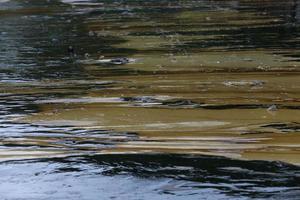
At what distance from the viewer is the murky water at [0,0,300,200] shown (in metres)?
4.16

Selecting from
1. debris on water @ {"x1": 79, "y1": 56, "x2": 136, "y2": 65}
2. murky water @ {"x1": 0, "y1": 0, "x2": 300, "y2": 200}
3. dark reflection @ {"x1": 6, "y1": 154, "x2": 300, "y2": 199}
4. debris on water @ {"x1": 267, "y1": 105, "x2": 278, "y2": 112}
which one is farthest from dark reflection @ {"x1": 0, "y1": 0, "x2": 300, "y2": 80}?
dark reflection @ {"x1": 6, "y1": 154, "x2": 300, "y2": 199}

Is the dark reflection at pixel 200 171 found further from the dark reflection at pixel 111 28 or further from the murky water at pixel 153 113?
the dark reflection at pixel 111 28

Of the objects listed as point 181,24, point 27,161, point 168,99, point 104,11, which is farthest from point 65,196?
point 104,11

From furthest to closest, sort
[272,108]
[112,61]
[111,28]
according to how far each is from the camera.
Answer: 1. [111,28]
2. [112,61]
3. [272,108]

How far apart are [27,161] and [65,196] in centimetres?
86

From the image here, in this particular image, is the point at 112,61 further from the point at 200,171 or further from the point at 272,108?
the point at 200,171

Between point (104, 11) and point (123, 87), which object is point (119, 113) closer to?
point (123, 87)

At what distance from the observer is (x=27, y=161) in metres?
4.71

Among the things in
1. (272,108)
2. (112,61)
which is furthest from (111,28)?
(272,108)

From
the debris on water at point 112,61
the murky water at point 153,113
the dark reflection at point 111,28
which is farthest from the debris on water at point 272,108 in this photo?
the debris on water at point 112,61

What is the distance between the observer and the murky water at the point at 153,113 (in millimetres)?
4160

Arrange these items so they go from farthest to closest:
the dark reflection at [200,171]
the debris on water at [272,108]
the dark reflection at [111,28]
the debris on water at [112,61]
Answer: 1. the dark reflection at [111,28]
2. the debris on water at [112,61]
3. the debris on water at [272,108]
4. the dark reflection at [200,171]

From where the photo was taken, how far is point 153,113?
20.2 feet

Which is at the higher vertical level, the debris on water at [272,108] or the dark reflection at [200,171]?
the dark reflection at [200,171]
